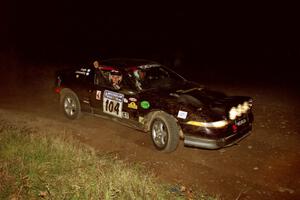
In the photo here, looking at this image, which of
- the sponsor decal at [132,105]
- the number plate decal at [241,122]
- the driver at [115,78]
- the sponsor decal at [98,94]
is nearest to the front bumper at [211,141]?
the number plate decal at [241,122]

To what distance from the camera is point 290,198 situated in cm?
435

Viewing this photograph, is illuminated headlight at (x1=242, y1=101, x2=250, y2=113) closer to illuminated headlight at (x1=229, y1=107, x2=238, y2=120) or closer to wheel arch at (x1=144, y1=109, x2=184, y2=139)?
illuminated headlight at (x1=229, y1=107, x2=238, y2=120)

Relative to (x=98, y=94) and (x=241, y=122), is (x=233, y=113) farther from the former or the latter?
(x=98, y=94)

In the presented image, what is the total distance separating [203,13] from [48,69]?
9.17 meters

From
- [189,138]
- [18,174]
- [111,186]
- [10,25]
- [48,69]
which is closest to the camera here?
[111,186]

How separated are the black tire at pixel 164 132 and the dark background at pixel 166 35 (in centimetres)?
872

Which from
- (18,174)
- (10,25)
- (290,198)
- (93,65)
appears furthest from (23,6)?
(290,198)

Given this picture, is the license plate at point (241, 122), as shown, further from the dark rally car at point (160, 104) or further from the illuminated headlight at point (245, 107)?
the illuminated headlight at point (245, 107)

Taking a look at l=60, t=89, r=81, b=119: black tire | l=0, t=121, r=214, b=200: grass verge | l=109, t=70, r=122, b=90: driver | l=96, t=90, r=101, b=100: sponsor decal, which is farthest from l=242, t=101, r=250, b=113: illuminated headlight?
l=60, t=89, r=81, b=119: black tire

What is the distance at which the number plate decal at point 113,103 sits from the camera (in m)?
6.36

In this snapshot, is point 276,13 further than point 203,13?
Yes

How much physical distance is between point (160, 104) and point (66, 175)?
6.66 ft

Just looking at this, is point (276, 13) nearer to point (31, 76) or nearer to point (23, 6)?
point (31, 76)

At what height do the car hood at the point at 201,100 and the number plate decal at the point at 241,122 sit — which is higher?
the car hood at the point at 201,100
